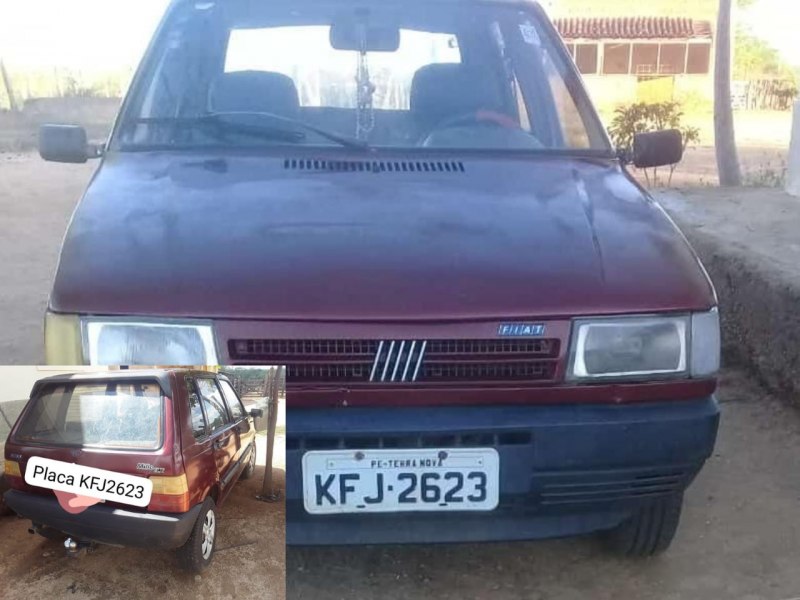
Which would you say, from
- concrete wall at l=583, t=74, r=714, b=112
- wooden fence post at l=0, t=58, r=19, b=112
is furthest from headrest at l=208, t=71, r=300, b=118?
concrete wall at l=583, t=74, r=714, b=112

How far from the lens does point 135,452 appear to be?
1.55 meters

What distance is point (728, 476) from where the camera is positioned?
3309 mm

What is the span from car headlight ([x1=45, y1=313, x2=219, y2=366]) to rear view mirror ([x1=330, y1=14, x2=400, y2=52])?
1.66m

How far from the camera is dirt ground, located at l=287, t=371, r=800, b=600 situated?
2.52 metres

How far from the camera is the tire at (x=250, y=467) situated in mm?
1734

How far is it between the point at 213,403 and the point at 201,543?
0.85ft

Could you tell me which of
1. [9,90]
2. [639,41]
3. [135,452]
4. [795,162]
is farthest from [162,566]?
[639,41]

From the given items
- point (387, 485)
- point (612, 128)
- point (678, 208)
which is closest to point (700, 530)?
point (387, 485)

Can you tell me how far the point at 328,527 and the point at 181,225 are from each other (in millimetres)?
838

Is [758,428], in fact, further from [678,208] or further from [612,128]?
[612,128]

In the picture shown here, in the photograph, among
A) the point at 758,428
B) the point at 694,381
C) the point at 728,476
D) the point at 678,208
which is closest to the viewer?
the point at 694,381

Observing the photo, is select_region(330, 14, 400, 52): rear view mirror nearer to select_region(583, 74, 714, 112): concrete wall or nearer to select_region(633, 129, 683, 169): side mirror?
select_region(633, 129, 683, 169): side mirror

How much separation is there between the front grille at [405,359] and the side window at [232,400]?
0.92 feet

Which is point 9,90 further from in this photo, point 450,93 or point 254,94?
point 450,93
